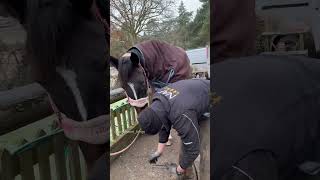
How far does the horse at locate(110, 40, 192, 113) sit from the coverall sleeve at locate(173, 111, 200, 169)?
5.1 inches

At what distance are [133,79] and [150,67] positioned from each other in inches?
2.7

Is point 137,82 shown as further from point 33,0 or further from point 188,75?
point 33,0

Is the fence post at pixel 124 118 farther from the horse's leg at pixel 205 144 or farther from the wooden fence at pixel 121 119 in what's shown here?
the horse's leg at pixel 205 144

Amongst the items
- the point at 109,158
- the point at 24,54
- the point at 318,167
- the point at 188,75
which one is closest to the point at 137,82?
the point at 188,75

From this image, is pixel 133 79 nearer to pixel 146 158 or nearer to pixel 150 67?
pixel 150 67

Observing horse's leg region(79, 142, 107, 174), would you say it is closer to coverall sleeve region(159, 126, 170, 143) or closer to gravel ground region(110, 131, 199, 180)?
gravel ground region(110, 131, 199, 180)

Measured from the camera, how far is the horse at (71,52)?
1585 mm

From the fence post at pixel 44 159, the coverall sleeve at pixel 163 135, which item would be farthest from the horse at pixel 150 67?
the fence post at pixel 44 159

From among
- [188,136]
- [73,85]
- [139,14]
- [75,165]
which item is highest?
[139,14]

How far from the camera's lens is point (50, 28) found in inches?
62.7

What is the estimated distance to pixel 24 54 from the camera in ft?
5.30

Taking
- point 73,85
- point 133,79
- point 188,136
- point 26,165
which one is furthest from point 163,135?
point 26,165

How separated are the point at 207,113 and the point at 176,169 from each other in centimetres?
21

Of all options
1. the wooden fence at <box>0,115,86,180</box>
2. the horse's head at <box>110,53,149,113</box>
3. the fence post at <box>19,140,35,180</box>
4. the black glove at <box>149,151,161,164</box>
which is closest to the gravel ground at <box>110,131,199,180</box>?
the black glove at <box>149,151,161,164</box>
